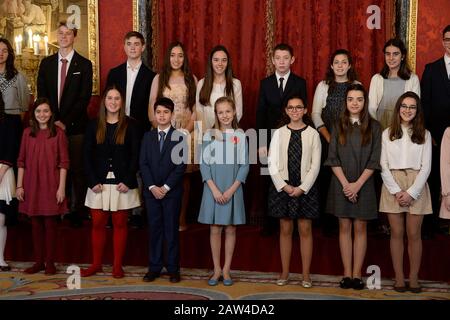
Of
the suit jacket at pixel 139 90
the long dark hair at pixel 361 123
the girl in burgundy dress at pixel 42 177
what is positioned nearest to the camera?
the long dark hair at pixel 361 123

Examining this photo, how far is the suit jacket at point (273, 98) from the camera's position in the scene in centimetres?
517

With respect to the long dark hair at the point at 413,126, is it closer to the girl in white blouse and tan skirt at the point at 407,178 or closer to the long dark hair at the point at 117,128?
the girl in white blouse and tan skirt at the point at 407,178

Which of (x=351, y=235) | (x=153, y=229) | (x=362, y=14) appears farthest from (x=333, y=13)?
(x=153, y=229)

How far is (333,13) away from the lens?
6074mm

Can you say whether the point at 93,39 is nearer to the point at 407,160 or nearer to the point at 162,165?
the point at 162,165

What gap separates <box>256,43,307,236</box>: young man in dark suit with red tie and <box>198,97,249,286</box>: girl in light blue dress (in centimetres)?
46

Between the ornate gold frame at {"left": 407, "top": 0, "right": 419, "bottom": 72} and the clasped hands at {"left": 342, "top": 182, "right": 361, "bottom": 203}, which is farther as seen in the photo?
the ornate gold frame at {"left": 407, "top": 0, "right": 419, "bottom": 72}

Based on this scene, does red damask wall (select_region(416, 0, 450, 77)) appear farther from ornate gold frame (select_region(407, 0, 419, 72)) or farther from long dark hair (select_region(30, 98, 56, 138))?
long dark hair (select_region(30, 98, 56, 138))

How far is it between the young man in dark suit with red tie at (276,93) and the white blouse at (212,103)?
7.3 inches

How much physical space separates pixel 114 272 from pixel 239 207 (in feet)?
3.71

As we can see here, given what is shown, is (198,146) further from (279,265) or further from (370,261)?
(370,261)

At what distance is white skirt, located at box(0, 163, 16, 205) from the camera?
5.17 metres

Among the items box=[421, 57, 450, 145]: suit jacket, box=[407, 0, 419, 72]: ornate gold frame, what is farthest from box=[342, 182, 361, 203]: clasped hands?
box=[407, 0, 419, 72]: ornate gold frame

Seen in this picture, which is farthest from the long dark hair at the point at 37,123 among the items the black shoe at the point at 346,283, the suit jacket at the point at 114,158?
the black shoe at the point at 346,283
